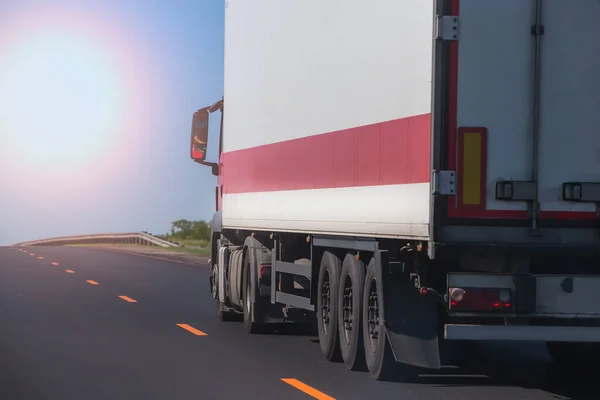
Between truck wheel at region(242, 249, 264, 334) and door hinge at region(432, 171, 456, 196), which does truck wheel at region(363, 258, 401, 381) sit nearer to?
door hinge at region(432, 171, 456, 196)

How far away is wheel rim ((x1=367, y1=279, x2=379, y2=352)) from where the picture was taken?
465 inches

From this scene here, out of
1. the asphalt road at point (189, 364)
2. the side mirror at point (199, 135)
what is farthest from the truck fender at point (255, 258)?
the side mirror at point (199, 135)

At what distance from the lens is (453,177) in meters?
10.2

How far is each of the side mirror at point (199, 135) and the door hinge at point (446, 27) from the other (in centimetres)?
1025

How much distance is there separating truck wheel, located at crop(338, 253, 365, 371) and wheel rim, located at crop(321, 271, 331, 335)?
68cm

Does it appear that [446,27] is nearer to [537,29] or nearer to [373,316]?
[537,29]

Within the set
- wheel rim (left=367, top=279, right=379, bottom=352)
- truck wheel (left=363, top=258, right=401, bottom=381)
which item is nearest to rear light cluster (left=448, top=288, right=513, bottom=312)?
truck wheel (left=363, top=258, right=401, bottom=381)

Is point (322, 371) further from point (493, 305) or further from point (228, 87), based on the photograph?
point (228, 87)

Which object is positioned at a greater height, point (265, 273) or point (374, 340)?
point (265, 273)

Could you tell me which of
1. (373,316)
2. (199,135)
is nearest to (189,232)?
(199,135)

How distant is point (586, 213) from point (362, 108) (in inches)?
105

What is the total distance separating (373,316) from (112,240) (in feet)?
206

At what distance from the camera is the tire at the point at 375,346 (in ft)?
38.2

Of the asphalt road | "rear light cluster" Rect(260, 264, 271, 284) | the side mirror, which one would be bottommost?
the asphalt road
